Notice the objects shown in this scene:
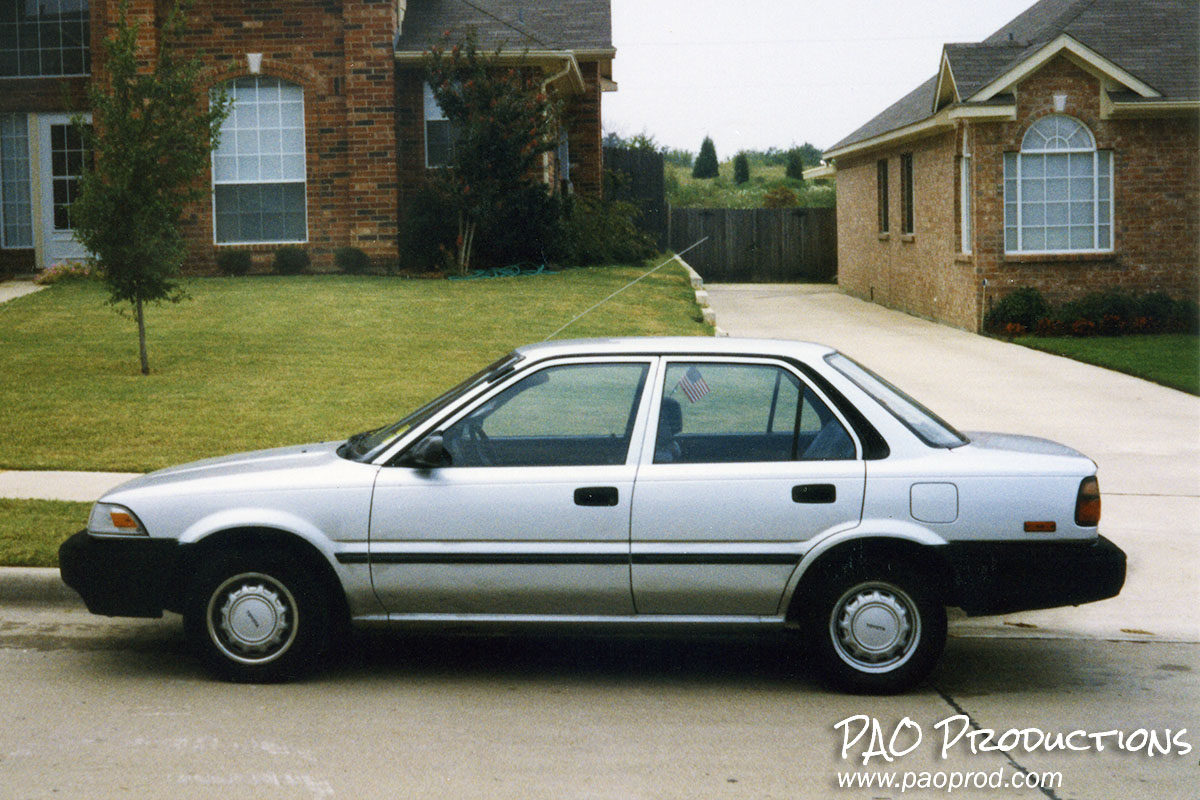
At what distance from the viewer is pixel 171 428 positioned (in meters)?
11.1

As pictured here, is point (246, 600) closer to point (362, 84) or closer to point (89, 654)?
point (89, 654)

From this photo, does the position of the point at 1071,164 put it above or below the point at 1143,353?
above

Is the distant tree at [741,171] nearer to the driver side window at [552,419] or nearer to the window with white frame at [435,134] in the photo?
the window with white frame at [435,134]

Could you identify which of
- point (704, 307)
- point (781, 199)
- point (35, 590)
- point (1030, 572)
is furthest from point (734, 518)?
point (781, 199)

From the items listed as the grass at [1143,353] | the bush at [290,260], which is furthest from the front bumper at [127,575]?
the bush at [290,260]

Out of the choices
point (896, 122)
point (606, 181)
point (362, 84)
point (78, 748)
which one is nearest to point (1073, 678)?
point (78, 748)

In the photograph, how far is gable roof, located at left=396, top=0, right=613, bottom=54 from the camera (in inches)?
911

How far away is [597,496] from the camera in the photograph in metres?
5.34

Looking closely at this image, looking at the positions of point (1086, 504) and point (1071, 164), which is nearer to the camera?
point (1086, 504)

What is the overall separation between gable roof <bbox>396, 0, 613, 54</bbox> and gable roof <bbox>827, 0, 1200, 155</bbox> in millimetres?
6371

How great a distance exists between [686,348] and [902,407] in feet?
3.18

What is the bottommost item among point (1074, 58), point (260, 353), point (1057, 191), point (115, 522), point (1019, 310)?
point (115, 522)

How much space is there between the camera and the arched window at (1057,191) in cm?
1964

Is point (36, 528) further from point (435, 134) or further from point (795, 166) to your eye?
point (795, 166)
